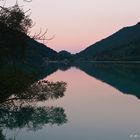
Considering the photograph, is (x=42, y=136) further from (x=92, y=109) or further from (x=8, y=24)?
(x=92, y=109)

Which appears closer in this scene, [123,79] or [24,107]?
[24,107]

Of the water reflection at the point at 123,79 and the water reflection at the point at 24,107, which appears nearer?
the water reflection at the point at 24,107

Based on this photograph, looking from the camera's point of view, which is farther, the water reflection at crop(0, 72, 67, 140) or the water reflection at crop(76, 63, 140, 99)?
the water reflection at crop(76, 63, 140, 99)

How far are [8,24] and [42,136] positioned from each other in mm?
4310

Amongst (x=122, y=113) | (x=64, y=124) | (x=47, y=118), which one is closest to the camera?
(x=64, y=124)

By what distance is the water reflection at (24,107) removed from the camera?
734 inches

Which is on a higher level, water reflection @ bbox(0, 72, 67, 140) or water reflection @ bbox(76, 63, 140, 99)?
water reflection @ bbox(76, 63, 140, 99)

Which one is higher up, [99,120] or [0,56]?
[0,56]

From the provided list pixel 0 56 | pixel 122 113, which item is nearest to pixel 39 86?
pixel 122 113

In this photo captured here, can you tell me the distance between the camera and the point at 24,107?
22469mm

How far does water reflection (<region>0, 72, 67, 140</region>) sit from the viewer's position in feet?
61.2

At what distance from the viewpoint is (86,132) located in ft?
53.9

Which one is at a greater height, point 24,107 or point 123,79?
point 123,79

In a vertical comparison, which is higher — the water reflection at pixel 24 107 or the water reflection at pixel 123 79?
the water reflection at pixel 123 79
